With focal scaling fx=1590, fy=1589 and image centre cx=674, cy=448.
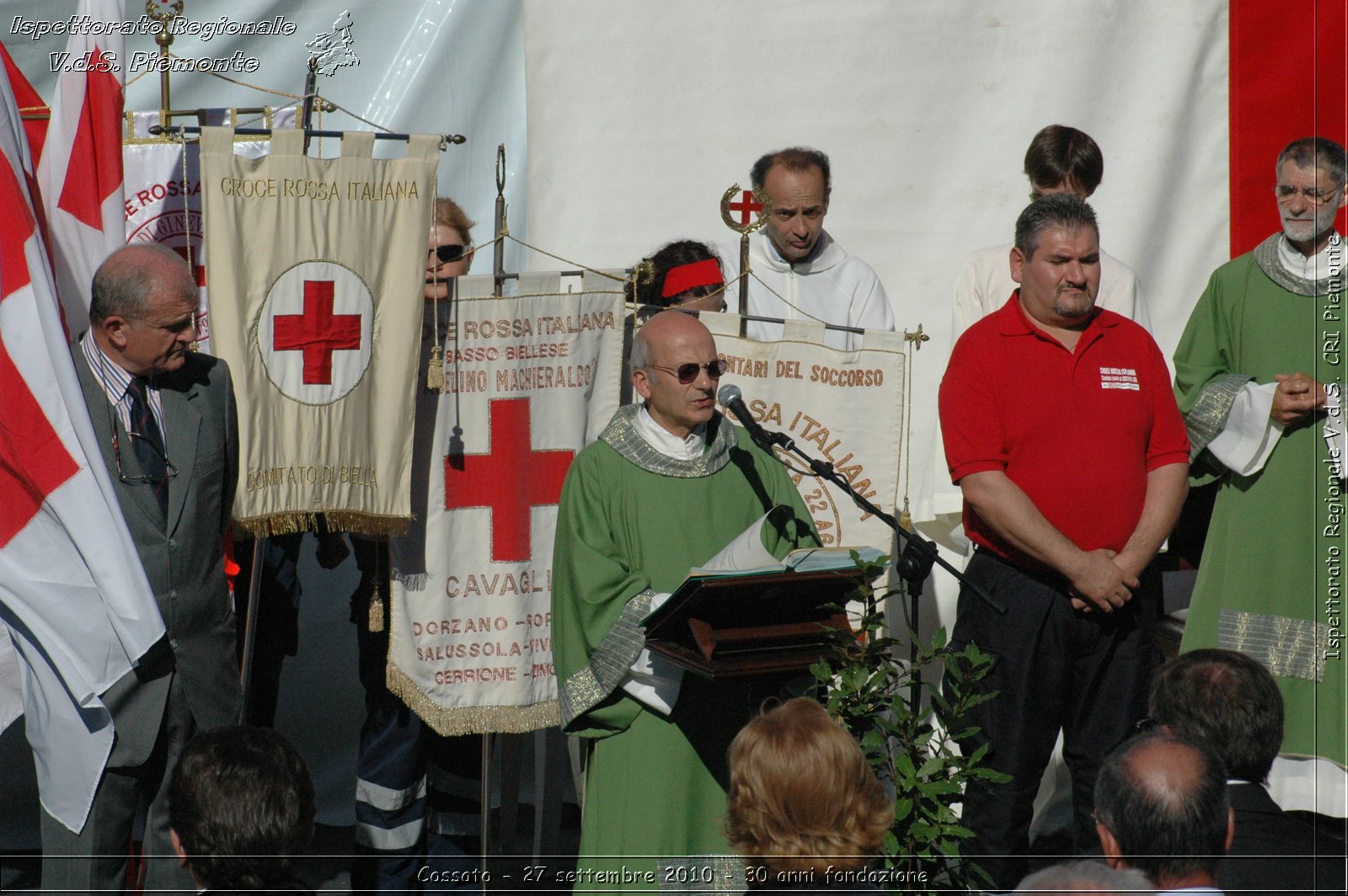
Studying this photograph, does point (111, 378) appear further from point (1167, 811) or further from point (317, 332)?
point (1167, 811)

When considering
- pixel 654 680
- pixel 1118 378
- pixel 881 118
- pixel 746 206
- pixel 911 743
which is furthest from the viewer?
pixel 881 118

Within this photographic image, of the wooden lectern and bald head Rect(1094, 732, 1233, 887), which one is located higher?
the wooden lectern

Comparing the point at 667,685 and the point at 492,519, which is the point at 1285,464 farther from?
the point at 492,519

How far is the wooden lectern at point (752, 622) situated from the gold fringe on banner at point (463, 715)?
1.19 meters

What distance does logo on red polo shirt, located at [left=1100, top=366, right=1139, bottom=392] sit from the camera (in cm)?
496

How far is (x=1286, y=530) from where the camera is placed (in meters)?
5.38

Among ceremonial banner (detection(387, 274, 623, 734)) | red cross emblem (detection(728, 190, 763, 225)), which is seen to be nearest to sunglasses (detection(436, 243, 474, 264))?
ceremonial banner (detection(387, 274, 623, 734))

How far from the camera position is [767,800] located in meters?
3.04

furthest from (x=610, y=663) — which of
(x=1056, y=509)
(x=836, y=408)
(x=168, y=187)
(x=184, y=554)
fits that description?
(x=168, y=187)

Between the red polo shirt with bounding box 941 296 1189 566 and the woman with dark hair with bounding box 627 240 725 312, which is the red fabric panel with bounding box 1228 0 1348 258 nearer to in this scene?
the red polo shirt with bounding box 941 296 1189 566

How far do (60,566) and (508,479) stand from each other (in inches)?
62.7

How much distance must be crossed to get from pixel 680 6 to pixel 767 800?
4.45 metres

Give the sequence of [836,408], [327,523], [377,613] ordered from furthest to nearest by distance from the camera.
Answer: [836,408] < [377,613] < [327,523]

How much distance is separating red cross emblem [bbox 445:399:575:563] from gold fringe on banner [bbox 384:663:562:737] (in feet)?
1.66
